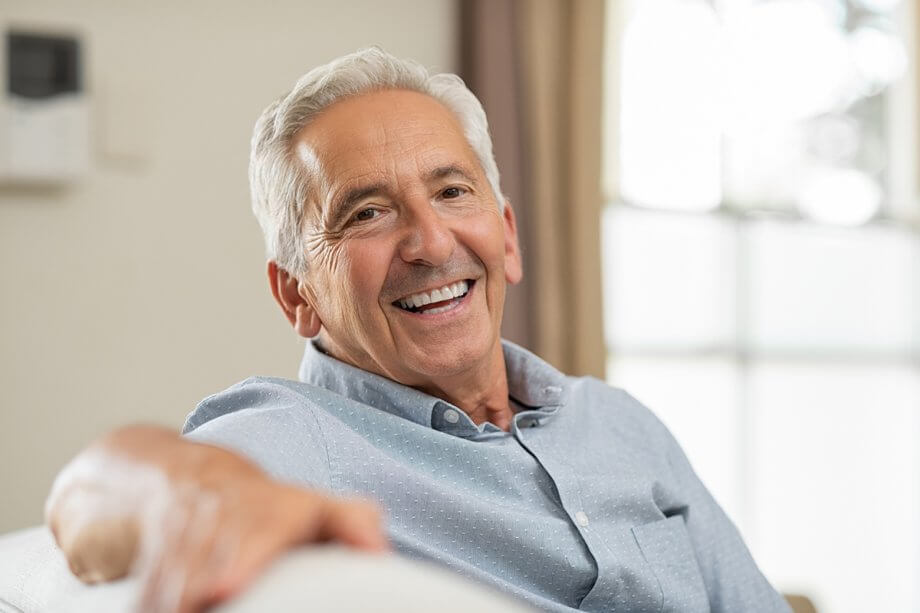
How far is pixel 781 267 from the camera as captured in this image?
414 centimetres

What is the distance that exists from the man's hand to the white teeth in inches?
30.2

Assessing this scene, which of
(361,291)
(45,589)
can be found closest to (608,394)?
(361,291)

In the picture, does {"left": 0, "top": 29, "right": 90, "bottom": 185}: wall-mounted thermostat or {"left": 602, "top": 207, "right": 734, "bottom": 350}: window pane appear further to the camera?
{"left": 602, "top": 207, "right": 734, "bottom": 350}: window pane

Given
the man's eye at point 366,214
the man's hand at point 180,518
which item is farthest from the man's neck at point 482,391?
the man's hand at point 180,518

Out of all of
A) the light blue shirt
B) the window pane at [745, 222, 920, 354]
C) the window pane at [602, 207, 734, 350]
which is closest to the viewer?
the light blue shirt

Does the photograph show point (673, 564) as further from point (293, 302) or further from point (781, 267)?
point (781, 267)

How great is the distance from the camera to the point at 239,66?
3062mm

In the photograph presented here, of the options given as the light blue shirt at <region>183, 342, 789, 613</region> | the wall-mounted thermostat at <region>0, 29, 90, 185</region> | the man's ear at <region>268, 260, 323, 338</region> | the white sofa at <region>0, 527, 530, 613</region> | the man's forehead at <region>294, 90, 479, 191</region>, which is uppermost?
the wall-mounted thermostat at <region>0, 29, 90, 185</region>

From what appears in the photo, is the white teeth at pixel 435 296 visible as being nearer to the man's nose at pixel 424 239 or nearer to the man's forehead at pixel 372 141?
the man's nose at pixel 424 239

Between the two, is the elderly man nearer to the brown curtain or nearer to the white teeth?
the white teeth

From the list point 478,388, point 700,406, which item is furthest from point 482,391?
point 700,406

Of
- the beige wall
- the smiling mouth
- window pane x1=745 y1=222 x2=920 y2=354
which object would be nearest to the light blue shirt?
the smiling mouth

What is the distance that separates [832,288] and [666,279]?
30.7 inches

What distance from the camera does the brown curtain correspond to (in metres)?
3.43
